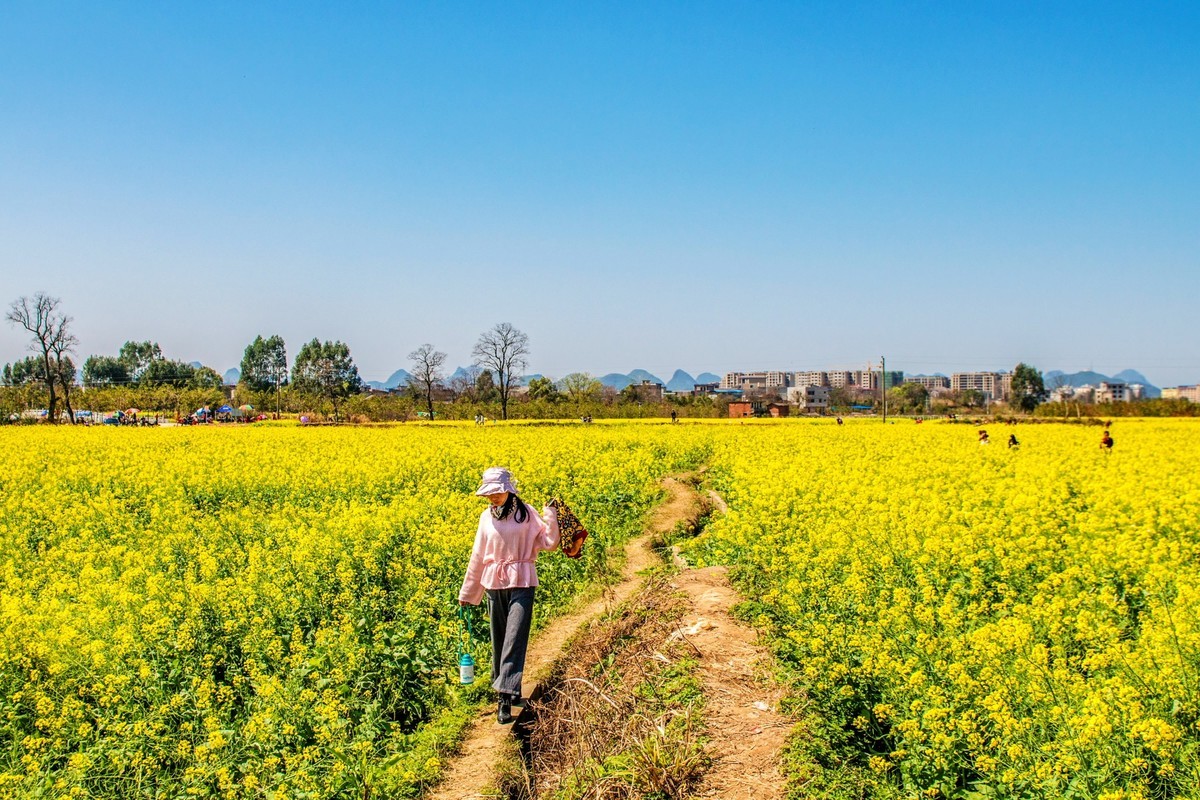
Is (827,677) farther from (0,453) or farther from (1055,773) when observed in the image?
(0,453)

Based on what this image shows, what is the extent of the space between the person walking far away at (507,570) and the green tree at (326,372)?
77469 millimetres

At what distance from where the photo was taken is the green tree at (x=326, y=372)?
95.8m

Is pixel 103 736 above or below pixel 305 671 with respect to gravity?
below

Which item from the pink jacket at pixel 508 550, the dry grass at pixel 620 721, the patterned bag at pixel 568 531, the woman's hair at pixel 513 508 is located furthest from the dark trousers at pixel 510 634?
the woman's hair at pixel 513 508

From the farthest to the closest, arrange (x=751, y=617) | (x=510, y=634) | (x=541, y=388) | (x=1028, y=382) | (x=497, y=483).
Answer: (x=1028, y=382), (x=541, y=388), (x=751, y=617), (x=510, y=634), (x=497, y=483)

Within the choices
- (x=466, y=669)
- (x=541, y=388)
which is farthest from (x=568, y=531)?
(x=541, y=388)

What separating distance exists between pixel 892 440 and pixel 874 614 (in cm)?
2396

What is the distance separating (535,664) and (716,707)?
7.31ft

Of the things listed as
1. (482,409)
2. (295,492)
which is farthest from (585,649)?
(482,409)

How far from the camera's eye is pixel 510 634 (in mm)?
6516

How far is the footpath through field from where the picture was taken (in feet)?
17.2

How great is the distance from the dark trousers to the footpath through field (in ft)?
1.19

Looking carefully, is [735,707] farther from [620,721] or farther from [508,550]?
[508,550]

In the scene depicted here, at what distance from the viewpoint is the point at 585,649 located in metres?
7.76
